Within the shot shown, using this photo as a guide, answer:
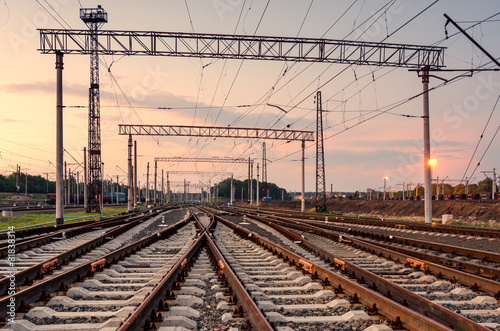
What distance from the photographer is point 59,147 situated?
24.4 meters

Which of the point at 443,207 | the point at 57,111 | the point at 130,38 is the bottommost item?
the point at 443,207

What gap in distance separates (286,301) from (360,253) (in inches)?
276

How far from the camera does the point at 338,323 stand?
5633mm

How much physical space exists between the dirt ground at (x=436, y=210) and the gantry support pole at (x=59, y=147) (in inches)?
972

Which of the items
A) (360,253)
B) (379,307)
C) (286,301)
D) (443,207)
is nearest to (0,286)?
(286,301)

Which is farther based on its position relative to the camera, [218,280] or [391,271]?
[391,271]

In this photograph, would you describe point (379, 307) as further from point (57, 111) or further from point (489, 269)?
point (57, 111)

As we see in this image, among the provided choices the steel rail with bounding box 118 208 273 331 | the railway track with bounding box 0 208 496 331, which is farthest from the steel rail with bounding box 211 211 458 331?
the steel rail with bounding box 118 208 273 331

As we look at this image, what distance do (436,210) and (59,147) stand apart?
114 ft

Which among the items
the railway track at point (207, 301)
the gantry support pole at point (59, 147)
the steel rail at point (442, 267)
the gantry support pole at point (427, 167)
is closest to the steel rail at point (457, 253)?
the steel rail at point (442, 267)

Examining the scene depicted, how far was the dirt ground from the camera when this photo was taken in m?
35.1

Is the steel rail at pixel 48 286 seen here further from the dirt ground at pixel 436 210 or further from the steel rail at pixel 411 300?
the dirt ground at pixel 436 210

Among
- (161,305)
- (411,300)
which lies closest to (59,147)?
(161,305)

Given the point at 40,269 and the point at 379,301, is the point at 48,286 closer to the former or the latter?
the point at 40,269
